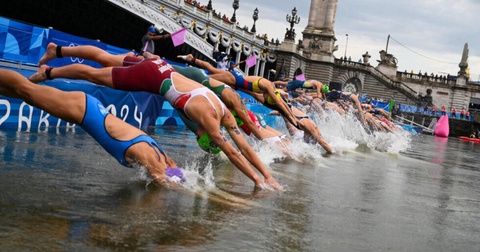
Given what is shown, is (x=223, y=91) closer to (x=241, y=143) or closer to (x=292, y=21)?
(x=241, y=143)

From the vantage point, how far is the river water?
508 centimetres

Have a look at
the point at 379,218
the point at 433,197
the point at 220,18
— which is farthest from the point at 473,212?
the point at 220,18

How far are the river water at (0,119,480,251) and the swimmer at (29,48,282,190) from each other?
2.27 feet

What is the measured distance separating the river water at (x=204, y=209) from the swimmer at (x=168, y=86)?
2.27 ft

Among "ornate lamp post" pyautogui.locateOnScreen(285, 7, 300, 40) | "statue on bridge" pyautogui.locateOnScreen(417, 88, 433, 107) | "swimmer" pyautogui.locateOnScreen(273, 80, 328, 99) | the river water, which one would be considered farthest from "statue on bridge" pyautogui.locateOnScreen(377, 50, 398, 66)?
the river water

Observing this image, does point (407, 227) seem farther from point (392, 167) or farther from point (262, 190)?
point (392, 167)

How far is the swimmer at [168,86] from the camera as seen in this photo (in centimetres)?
800

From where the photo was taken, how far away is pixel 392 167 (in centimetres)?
1520

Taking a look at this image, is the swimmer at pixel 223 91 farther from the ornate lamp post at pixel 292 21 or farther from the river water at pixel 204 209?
the ornate lamp post at pixel 292 21

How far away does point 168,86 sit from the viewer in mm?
8094

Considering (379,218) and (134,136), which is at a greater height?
(134,136)

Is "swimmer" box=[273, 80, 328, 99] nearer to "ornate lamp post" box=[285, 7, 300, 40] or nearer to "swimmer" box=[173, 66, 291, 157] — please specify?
"swimmer" box=[173, 66, 291, 157]

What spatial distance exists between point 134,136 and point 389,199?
423 cm

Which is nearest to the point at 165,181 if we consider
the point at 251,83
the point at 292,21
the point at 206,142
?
the point at 206,142
